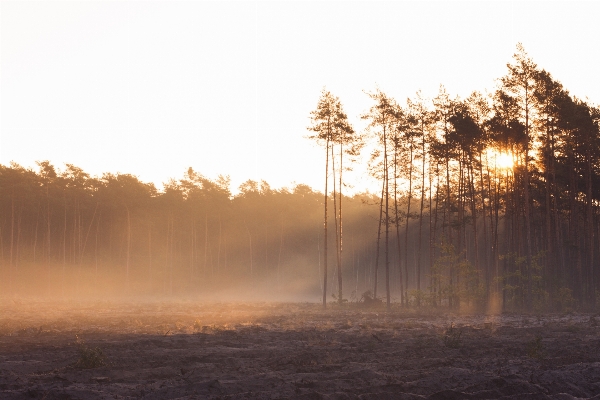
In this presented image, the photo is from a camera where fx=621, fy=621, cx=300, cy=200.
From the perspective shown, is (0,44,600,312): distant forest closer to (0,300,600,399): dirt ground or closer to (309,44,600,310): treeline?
(309,44,600,310): treeline

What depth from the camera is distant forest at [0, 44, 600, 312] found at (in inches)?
1469

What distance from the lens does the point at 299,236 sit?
88875 millimetres

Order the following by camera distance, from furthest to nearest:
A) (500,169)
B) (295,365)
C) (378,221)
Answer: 1. (378,221)
2. (500,169)
3. (295,365)

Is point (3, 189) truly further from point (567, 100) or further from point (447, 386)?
point (447, 386)

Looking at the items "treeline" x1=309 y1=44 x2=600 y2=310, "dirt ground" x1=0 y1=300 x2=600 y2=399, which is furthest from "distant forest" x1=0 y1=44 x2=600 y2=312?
"dirt ground" x1=0 y1=300 x2=600 y2=399

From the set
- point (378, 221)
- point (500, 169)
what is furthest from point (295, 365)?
point (378, 221)

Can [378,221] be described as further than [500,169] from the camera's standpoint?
Yes

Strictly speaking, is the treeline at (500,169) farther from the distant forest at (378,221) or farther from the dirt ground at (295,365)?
the dirt ground at (295,365)

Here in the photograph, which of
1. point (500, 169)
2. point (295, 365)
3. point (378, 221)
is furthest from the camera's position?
point (378, 221)

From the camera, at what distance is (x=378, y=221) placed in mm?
70625

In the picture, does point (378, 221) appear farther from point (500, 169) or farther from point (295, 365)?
point (295, 365)

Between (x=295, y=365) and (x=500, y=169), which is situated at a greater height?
(x=500, y=169)

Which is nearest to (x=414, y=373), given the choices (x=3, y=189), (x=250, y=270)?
(x=3, y=189)

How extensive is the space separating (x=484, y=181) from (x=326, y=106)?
493 inches
